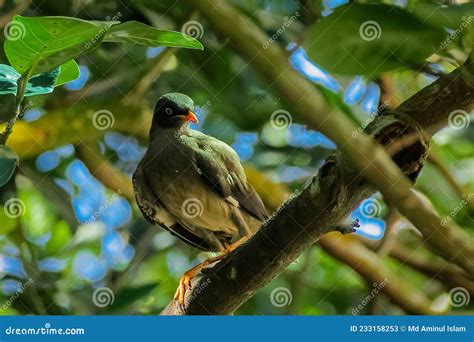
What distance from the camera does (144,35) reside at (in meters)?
1.14

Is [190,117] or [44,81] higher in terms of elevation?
[44,81]

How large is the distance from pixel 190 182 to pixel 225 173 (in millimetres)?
113

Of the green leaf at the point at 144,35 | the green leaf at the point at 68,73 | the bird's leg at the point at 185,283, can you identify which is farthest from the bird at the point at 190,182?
the green leaf at the point at 144,35

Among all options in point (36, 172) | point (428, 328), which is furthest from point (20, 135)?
point (428, 328)

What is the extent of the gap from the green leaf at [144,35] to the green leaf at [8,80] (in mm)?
208

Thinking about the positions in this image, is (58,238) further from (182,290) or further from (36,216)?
(182,290)

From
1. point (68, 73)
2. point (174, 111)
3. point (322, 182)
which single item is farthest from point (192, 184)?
point (68, 73)

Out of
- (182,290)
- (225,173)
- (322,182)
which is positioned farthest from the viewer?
(225,173)

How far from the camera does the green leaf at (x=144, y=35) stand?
111cm

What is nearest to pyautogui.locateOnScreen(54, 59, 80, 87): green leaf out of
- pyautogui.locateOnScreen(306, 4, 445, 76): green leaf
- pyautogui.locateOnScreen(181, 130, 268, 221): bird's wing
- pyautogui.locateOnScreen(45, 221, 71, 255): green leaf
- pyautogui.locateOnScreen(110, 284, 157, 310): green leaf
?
pyautogui.locateOnScreen(306, 4, 445, 76): green leaf

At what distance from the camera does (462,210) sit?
220 cm

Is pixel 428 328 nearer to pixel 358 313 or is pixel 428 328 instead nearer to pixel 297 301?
pixel 358 313

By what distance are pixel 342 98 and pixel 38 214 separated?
39.0 inches

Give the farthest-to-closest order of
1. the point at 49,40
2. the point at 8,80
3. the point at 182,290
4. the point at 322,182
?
the point at 182,290 < the point at 322,182 < the point at 8,80 < the point at 49,40
